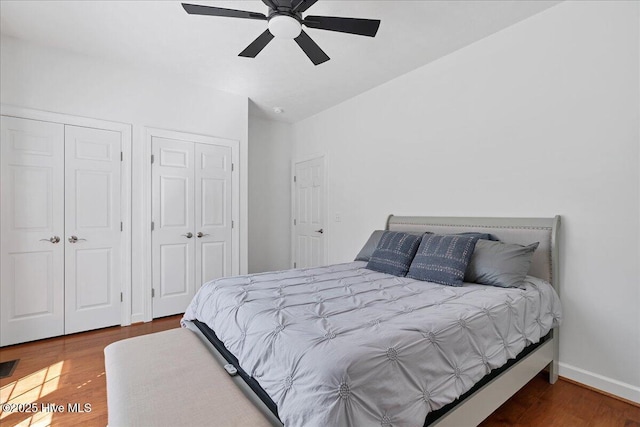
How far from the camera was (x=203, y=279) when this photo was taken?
372 centimetres

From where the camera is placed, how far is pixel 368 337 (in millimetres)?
1223

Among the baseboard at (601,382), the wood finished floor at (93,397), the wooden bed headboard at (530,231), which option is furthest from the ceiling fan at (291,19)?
the baseboard at (601,382)

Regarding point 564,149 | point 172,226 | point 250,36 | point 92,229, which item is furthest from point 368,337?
point 92,229

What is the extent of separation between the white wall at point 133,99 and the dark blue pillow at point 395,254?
207 centimetres

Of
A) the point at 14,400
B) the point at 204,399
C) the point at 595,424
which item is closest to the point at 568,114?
the point at 595,424

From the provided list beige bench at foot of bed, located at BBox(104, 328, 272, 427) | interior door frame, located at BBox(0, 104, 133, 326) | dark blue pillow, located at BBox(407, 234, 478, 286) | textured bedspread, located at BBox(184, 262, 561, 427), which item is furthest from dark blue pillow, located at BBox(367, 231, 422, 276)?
interior door frame, located at BBox(0, 104, 133, 326)

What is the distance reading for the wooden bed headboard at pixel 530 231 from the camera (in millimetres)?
2209

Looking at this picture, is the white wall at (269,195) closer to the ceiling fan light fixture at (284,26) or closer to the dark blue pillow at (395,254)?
the dark blue pillow at (395,254)

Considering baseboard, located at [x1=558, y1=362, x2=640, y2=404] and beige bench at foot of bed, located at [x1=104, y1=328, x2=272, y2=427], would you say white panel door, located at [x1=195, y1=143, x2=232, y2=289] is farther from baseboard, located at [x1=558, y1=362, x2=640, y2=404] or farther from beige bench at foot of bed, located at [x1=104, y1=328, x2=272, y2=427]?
baseboard, located at [x1=558, y1=362, x2=640, y2=404]

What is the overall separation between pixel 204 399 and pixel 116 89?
3322mm

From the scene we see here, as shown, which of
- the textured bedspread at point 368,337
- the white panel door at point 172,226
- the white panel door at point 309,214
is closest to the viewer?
A: the textured bedspread at point 368,337

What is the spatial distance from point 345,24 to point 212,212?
8.91ft

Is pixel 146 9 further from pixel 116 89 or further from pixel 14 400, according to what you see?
pixel 14 400

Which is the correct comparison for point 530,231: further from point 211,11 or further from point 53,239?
point 53,239
